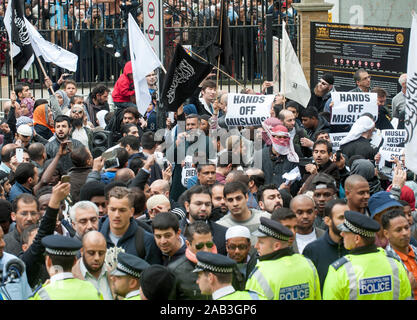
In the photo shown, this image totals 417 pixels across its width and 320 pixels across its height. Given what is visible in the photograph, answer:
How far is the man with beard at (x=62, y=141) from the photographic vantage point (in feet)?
39.3

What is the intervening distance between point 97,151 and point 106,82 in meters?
5.08

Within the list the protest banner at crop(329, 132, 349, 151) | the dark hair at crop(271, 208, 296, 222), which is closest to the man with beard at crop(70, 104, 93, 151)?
the protest banner at crop(329, 132, 349, 151)

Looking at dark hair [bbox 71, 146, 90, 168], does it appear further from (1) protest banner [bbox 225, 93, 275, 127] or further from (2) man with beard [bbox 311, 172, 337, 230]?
(1) protest banner [bbox 225, 93, 275, 127]

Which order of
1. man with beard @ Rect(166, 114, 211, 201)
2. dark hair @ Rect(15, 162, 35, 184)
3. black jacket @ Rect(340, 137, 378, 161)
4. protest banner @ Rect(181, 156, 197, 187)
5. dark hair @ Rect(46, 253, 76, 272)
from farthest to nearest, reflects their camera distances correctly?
black jacket @ Rect(340, 137, 378, 161) < man with beard @ Rect(166, 114, 211, 201) < protest banner @ Rect(181, 156, 197, 187) < dark hair @ Rect(15, 162, 35, 184) < dark hair @ Rect(46, 253, 76, 272)

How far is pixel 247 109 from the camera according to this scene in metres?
13.1

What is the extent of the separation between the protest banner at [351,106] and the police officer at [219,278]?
7.23 metres

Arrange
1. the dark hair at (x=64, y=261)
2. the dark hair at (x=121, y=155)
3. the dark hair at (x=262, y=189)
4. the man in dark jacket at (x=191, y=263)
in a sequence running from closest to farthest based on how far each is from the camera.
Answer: the dark hair at (x=64, y=261), the man in dark jacket at (x=191, y=263), the dark hair at (x=262, y=189), the dark hair at (x=121, y=155)

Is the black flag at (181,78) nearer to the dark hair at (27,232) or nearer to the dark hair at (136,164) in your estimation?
the dark hair at (136,164)

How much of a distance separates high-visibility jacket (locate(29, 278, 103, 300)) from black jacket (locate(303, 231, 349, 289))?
233cm

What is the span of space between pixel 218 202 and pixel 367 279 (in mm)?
3270

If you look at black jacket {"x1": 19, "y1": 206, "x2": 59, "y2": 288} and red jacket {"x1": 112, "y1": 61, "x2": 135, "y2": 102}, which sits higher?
red jacket {"x1": 112, "y1": 61, "x2": 135, "y2": 102}

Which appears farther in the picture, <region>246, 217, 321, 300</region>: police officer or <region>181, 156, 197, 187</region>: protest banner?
<region>181, 156, 197, 187</region>: protest banner

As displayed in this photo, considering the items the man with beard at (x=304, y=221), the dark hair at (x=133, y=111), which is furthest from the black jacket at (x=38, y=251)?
the dark hair at (x=133, y=111)

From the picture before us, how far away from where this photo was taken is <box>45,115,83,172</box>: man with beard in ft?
39.3
